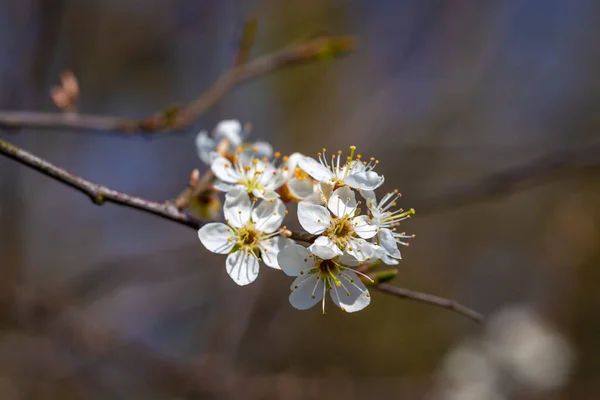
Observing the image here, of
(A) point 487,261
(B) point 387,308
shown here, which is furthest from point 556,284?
(B) point 387,308

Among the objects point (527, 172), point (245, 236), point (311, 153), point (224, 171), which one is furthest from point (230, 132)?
point (311, 153)

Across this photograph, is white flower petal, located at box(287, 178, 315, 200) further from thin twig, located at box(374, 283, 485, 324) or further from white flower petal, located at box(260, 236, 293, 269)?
thin twig, located at box(374, 283, 485, 324)

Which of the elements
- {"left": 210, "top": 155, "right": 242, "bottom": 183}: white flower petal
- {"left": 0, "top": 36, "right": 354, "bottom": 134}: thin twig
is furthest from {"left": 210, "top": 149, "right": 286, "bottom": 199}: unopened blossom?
{"left": 0, "top": 36, "right": 354, "bottom": 134}: thin twig

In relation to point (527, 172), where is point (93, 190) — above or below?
below

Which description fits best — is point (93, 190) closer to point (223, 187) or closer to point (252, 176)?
point (223, 187)

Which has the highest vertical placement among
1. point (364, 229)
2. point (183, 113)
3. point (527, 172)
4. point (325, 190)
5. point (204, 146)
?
point (527, 172)

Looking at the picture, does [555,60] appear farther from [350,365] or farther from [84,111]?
[84,111]

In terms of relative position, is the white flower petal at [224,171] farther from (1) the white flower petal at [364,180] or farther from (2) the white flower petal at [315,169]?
(1) the white flower petal at [364,180]
